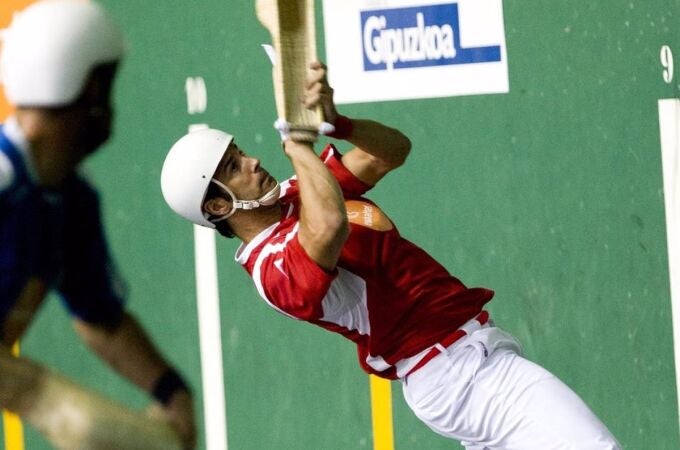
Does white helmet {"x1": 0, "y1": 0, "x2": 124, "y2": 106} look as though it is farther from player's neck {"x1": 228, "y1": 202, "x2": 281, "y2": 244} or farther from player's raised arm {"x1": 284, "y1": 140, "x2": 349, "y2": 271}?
player's neck {"x1": 228, "y1": 202, "x2": 281, "y2": 244}

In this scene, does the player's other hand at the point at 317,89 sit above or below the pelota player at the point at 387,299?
above

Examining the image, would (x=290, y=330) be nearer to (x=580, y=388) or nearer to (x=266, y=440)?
(x=266, y=440)

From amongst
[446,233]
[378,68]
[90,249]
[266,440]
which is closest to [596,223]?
[446,233]

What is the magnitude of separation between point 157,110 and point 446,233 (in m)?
1.10

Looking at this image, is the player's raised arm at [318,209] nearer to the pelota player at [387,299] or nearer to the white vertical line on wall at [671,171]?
the pelota player at [387,299]

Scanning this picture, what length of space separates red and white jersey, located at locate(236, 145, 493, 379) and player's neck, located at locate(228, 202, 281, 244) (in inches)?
1.0

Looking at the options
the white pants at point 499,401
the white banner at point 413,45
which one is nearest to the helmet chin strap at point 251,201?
the white pants at point 499,401

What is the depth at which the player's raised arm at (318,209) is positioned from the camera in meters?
3.83

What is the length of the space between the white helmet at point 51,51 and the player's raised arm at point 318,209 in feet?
5.67

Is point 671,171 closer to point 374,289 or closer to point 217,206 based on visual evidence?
point 374,289

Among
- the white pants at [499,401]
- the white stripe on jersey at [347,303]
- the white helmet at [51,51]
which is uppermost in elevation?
the white helmet at [51,51]

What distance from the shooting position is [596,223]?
17.8ft

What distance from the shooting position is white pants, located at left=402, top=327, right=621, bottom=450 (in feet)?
13.6

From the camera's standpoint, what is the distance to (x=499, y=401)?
167 inches
